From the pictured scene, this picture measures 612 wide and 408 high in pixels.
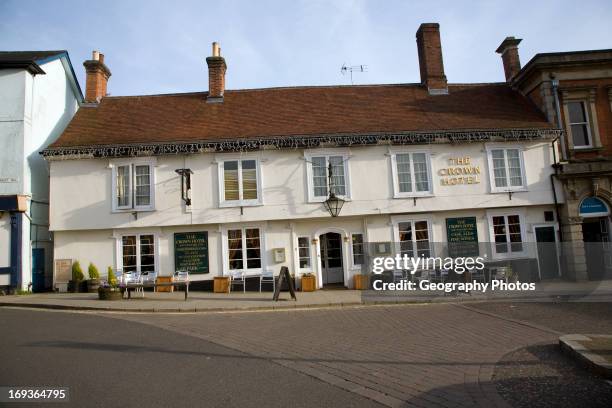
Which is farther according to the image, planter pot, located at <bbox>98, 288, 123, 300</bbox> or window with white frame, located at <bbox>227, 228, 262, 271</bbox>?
window with white frame, located at <bbox>227, 228, 262, 271</bbox>

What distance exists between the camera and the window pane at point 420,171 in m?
16.8

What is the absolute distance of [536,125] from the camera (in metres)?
Result: 17.0

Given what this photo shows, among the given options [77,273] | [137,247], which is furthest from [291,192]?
[77,273]

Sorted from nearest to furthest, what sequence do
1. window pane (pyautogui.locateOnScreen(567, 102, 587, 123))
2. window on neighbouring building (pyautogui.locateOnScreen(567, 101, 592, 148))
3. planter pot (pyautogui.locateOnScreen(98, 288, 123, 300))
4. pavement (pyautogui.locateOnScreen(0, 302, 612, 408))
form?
pavement (pyautogui.locateOnScreen(0, 302, 612, 408)), planter pot (pyautogui.locateOnScreen(98, 288, 123, 300)), window on neighbouring building (pyautogui.locateOnScreen(567, 101, 592, 148)), window pane (pyautogui.locateOnScreen(567, 102, 587, 123))

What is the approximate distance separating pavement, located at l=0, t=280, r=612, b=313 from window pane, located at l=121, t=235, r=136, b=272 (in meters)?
1.65

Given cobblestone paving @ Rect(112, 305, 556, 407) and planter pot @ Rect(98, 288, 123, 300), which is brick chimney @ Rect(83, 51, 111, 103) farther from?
cobblestone paving @ Rect(112, 305, 556, 407)

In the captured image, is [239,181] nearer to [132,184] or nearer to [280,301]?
[132,184]

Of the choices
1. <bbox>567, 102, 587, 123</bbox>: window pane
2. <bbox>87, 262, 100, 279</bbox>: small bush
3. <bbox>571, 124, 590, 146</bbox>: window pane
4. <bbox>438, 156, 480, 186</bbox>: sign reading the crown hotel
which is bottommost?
<bbox>87, 262, 100, 279</bbox>: small bush

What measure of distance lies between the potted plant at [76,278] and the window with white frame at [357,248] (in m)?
10.6

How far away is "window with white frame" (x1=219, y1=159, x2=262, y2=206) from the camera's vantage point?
16328 millimetres

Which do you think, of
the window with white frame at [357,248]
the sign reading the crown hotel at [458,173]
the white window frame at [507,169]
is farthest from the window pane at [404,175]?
the white window frame at [507,169]

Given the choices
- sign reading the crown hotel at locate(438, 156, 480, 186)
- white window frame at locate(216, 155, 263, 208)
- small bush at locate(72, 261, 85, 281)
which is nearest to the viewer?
small bush at locate(72, 261, 85, 281)

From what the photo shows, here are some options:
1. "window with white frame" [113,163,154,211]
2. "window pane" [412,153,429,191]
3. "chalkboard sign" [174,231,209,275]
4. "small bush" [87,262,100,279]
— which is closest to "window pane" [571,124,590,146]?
"window pane" [412,153,429,191]

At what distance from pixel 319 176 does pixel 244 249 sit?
418 centimetres
